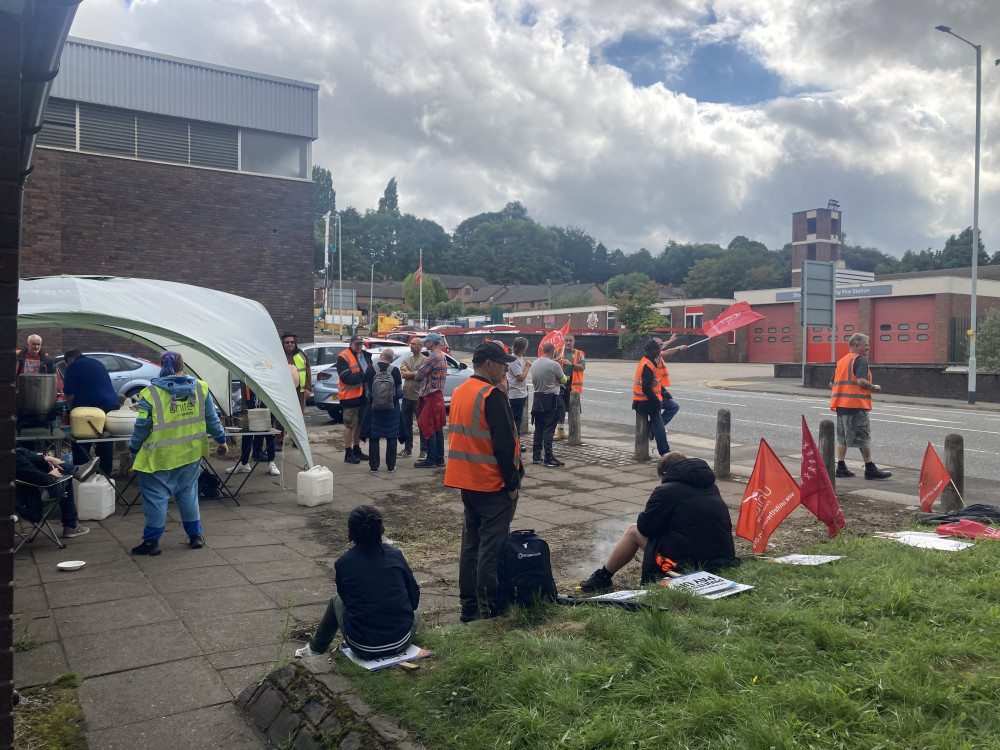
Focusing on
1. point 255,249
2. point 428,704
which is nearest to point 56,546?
point 428,704

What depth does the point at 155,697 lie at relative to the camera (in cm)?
400

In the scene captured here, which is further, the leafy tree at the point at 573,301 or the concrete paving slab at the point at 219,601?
the leafy tree at the point at 573,301

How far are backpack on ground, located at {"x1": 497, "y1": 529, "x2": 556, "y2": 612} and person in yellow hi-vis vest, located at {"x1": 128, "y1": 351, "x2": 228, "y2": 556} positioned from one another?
3502 millimetres

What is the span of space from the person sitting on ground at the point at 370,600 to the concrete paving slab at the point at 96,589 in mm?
2064

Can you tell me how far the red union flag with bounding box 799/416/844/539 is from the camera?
6.65 m

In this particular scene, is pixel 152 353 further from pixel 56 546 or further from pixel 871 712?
pixel 871 712

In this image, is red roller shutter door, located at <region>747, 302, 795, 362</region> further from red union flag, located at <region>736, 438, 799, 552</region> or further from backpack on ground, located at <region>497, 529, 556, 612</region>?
backpack on ground, located at <region>497, 529, 556, 612</region>

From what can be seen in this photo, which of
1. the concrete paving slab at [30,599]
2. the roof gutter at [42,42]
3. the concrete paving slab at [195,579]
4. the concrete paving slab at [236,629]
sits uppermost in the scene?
the roof gutter at [42,42]

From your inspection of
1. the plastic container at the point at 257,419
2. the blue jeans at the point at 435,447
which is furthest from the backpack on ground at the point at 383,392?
the plastic container at the point at 257,419

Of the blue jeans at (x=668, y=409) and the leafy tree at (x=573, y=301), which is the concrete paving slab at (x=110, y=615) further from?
the leafy tree at (x=573, y=301)

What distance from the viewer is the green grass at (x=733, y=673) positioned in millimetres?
2922

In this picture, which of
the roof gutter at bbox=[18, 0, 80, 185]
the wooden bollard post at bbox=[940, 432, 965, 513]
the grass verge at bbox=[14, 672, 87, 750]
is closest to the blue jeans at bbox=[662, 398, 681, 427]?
the wooden bollard post at bbox=[940, 432, 965, 513]

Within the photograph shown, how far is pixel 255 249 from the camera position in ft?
72.1

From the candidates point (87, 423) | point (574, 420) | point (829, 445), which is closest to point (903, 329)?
point (574, 420)
